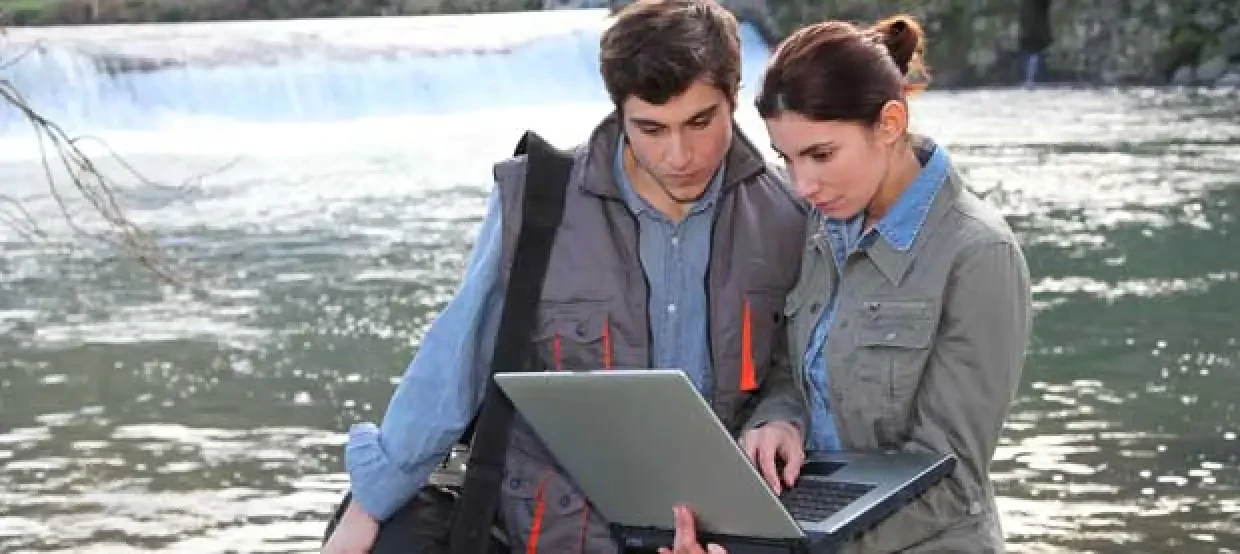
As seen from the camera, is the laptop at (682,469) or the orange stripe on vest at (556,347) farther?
the orange stripe on vest at (556,347)

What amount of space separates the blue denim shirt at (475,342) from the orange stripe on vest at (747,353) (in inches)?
2.4

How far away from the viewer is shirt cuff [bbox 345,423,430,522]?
3.31 m

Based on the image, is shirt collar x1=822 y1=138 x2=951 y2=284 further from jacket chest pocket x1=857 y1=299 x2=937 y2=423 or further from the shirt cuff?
the shirt cuff

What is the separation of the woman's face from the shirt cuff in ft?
2.68

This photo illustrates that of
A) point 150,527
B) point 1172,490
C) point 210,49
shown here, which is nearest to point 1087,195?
point 1172,490

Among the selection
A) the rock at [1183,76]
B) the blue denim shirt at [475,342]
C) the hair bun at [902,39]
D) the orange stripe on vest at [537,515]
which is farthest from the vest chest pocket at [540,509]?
the rock at [1183,76]

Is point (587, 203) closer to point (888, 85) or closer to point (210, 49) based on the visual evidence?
point (888, 85)

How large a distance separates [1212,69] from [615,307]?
31567 mm

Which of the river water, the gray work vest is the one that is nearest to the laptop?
the gray work vest

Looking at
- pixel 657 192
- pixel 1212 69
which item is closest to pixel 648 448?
pixel 657 192

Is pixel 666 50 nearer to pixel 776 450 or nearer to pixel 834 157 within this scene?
pixel 834 157

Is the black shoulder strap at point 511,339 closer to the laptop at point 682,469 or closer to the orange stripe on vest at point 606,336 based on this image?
the orange stripe on vest at point 606,336

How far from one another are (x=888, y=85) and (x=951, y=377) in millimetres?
430

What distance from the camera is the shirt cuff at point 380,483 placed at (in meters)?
3.31
